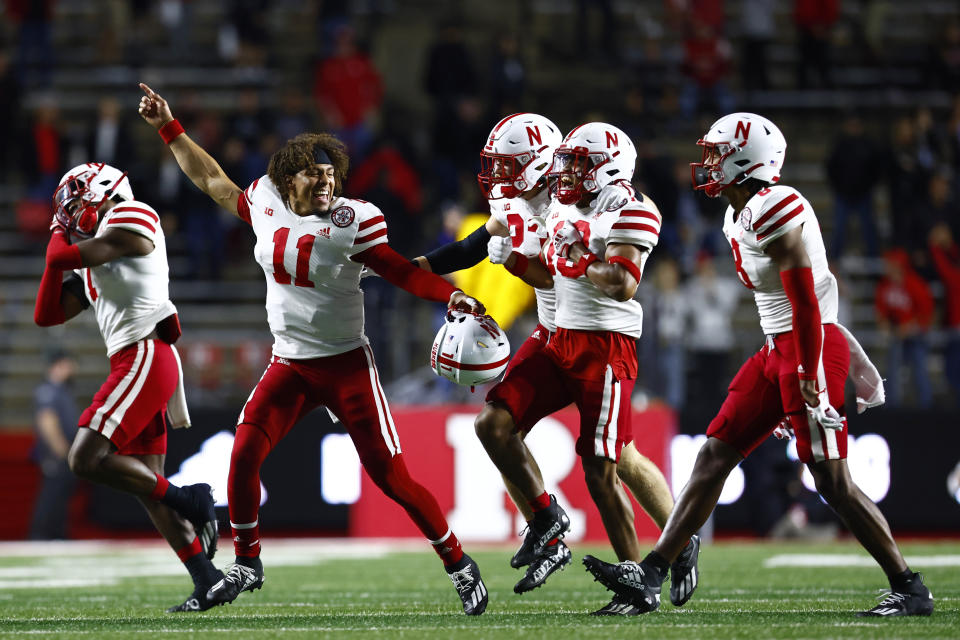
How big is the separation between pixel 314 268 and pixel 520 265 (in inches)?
34.9

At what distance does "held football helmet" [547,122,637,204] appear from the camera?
6.19 m

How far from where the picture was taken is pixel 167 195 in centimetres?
1452

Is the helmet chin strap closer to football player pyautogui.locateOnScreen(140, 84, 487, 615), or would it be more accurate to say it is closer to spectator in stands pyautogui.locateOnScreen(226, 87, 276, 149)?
football player pyautogui.locateOnScreen(140, 84, 487, 615)

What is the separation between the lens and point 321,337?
20.1 ft

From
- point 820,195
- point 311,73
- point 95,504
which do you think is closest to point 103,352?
point 95,504

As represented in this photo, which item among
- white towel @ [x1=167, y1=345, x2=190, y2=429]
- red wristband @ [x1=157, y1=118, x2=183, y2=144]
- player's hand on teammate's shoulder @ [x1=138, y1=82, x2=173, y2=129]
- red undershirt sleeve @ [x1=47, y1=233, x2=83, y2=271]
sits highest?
player's hand on teammate's shoulder @ [x1=138, y1=82, x2=173, y2=129]

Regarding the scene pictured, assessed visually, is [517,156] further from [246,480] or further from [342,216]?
[246,480]

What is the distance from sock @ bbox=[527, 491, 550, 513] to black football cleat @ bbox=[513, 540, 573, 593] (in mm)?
168

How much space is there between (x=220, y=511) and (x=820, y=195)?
7.93m

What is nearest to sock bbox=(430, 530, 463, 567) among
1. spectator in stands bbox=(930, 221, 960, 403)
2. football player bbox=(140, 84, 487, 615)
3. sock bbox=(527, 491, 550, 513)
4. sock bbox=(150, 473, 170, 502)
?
football player bbox=(140, 84, 487, 615)

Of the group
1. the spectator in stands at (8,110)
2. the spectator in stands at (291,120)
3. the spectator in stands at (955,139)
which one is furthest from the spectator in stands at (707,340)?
the spectator in stands at (8,110)

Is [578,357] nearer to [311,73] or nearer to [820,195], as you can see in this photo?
[820,195]

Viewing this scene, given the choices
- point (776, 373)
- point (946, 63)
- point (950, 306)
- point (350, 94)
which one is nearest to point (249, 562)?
point (776, 373)

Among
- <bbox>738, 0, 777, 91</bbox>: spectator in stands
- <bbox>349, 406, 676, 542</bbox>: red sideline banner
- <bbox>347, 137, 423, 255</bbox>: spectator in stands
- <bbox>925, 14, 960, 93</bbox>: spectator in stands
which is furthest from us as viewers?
<bbox>738, 0, 777, 91</bbox>: spectator in stands
